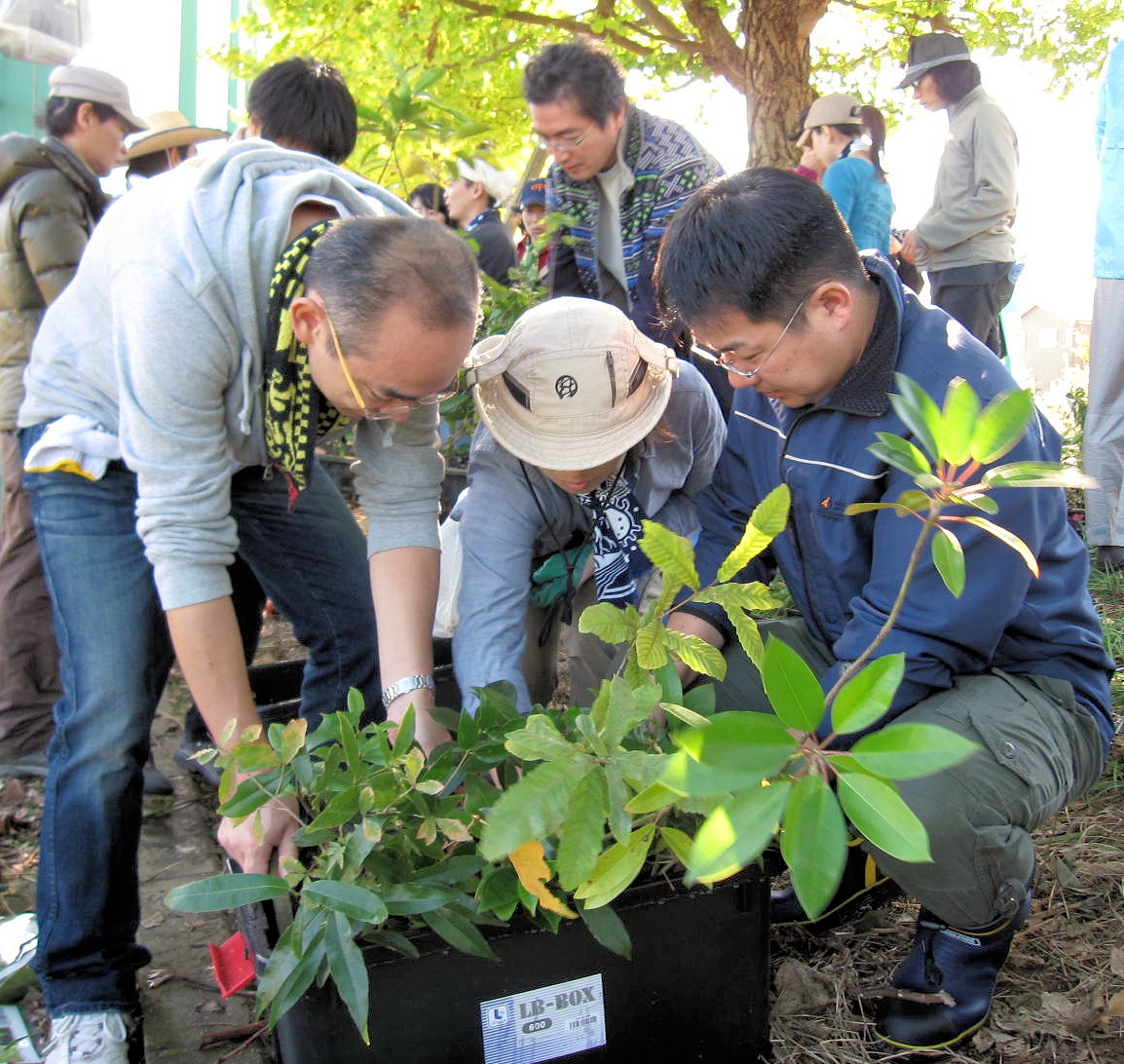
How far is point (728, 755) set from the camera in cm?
75

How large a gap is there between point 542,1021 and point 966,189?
12.4ft

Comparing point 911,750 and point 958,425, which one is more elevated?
point 958,425

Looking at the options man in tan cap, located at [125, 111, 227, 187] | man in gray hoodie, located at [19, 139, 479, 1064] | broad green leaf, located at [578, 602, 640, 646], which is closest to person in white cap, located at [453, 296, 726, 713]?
man in gray hoodie, located at [19, 139, 479, 1064]

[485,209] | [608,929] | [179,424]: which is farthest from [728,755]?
[485,209]

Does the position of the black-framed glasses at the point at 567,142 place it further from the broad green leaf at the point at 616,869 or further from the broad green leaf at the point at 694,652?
the broad green leaf at the point at 616,869

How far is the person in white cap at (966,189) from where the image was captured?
4.06m

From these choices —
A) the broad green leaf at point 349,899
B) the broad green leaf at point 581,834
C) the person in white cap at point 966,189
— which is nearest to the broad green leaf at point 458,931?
the broad green leaf at point 349,899

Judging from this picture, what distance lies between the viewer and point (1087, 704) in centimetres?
166

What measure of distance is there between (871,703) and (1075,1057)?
1104 millimetres

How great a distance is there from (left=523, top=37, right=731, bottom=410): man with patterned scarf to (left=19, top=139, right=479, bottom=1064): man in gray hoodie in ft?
3.76

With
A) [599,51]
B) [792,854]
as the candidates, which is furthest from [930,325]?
[599,51]

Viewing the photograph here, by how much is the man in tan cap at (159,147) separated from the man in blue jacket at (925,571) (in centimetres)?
240

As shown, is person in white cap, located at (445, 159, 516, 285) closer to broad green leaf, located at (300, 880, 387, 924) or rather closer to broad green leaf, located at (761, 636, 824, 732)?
broad green leaf, located at (300, 880, 387, 924)

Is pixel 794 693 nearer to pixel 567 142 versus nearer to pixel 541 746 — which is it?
pixel 541 746
